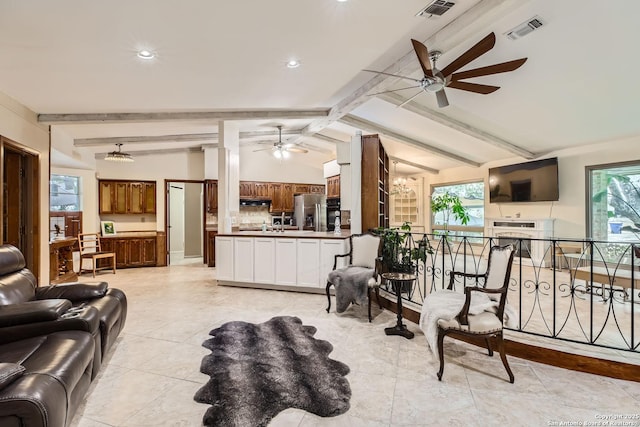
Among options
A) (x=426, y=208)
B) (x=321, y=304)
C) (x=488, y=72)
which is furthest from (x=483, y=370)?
(x=426, y=208)

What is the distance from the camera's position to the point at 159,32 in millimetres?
2773

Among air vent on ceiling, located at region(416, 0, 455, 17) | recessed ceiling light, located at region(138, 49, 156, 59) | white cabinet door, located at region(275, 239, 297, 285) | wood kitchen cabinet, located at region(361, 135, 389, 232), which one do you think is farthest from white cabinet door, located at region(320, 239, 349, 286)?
recessed ceiling light, located at region(138, 49, 156, 59)

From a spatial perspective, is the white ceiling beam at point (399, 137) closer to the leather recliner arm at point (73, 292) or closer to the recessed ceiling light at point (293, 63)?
the recessed ceiling light at point (293, 63)

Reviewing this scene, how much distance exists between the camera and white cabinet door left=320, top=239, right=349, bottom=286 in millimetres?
4801

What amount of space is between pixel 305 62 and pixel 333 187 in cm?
506

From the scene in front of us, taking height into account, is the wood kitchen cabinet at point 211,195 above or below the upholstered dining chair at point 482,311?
above

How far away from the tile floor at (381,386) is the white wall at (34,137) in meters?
2.51

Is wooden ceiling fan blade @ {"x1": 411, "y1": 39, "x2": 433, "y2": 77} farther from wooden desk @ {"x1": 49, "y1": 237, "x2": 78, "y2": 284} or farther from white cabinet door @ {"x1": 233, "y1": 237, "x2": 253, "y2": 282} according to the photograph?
wooden desk @ {"x1": 49, "y1": 237, "x2": 78, "y2": 284}

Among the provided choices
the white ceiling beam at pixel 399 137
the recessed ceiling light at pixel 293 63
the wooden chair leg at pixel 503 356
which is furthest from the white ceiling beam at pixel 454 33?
the wooden chair leg at pixel 503 356

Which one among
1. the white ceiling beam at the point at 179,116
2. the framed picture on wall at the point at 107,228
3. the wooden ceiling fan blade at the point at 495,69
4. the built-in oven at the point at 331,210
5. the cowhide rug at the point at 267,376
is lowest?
the cowhide rug at the point at 267,376

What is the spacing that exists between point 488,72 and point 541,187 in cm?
508

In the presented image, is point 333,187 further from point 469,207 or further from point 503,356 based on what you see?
point 503,356

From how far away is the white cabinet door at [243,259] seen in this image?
530 centimetres

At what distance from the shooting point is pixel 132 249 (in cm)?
729
